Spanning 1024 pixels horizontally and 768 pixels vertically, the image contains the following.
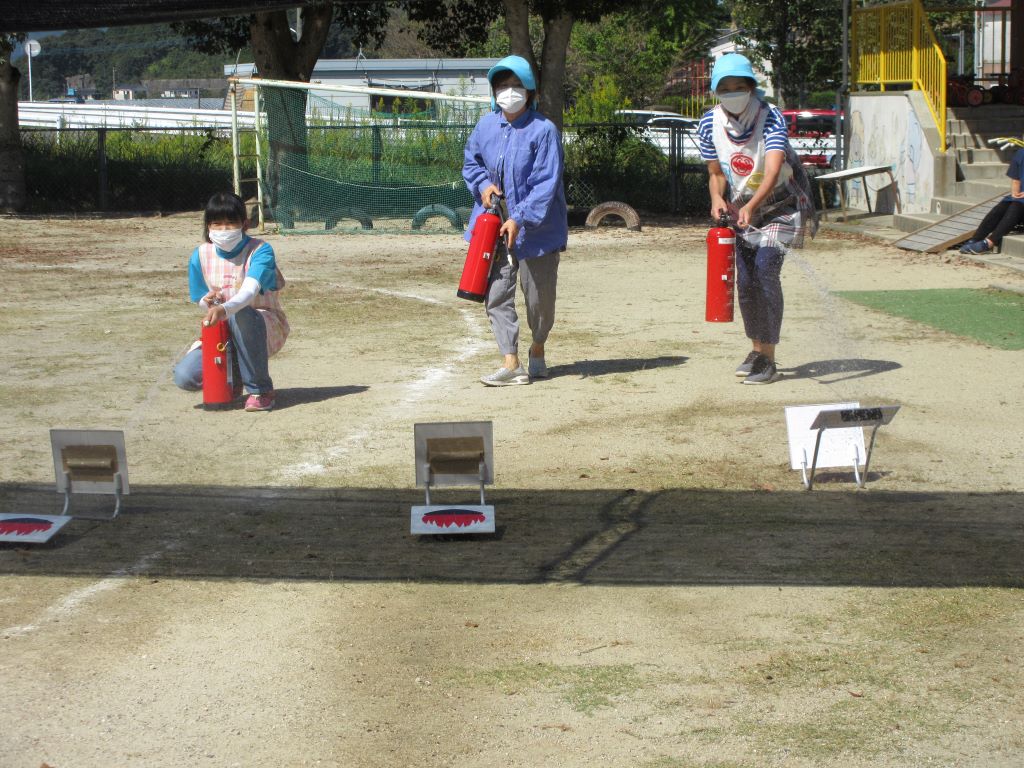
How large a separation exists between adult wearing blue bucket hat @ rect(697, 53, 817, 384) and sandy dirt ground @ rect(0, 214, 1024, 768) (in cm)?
52

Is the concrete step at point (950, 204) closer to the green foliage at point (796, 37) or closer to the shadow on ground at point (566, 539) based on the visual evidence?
the shadow on ground at point (566, 539)

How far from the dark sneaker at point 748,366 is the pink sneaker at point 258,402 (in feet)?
9.89

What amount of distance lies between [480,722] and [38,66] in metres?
64.1

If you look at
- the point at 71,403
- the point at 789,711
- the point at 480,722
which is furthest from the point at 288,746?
the point at 71,403

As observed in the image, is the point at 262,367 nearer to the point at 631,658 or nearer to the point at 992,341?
the point at 631,658

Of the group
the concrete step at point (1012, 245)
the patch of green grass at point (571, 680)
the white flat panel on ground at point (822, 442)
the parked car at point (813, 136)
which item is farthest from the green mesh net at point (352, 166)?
the patch of green grass at point (571, 680)

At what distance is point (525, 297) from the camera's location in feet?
27.1

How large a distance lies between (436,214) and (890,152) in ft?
23.9

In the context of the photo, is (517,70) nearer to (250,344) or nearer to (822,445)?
(250,344)

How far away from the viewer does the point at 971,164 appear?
18109 millimetres

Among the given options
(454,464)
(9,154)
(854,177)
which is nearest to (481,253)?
(454,464)

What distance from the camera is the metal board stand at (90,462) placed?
5.49 meters

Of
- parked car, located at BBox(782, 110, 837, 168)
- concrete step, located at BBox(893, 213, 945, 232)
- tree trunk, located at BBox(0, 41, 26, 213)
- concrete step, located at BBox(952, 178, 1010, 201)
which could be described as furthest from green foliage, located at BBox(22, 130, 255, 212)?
concrete step, located at BBox(952, 178, 1010, 201)

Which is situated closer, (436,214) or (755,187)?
(755,187)
